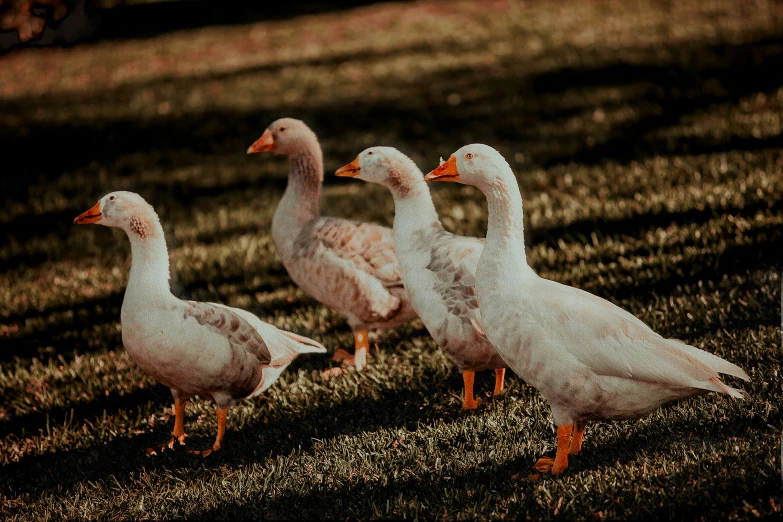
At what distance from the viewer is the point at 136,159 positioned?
11617 mm

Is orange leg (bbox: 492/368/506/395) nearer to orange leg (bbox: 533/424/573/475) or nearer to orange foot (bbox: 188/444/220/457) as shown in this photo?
orange leg (bbox: 533/424/573/475)

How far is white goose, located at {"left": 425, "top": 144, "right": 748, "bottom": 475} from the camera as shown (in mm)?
4027

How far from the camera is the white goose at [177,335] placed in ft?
15.8

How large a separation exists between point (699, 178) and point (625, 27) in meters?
7.39

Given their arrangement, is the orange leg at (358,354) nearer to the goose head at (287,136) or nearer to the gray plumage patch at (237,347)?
the gray plumage patch at (237,347)

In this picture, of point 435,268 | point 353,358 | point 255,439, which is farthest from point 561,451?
point 353,358

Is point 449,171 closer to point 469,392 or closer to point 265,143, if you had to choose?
point 469,392

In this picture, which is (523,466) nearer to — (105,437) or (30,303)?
(105,437)

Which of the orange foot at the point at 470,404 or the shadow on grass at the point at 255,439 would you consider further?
the orange foot at the point at 470,404

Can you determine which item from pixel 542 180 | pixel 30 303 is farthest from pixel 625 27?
pixel 30 303

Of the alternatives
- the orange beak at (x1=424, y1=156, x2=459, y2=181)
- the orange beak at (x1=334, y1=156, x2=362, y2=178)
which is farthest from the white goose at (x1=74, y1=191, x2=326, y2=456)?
the orange beak at (x1=424, y1=156, x2=459, y2=181)

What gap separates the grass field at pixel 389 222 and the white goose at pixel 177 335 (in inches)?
13.9

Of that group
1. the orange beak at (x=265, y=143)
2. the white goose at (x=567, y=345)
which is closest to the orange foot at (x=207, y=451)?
the white goose at (x=567, y=345)

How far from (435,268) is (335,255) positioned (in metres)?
1.12
